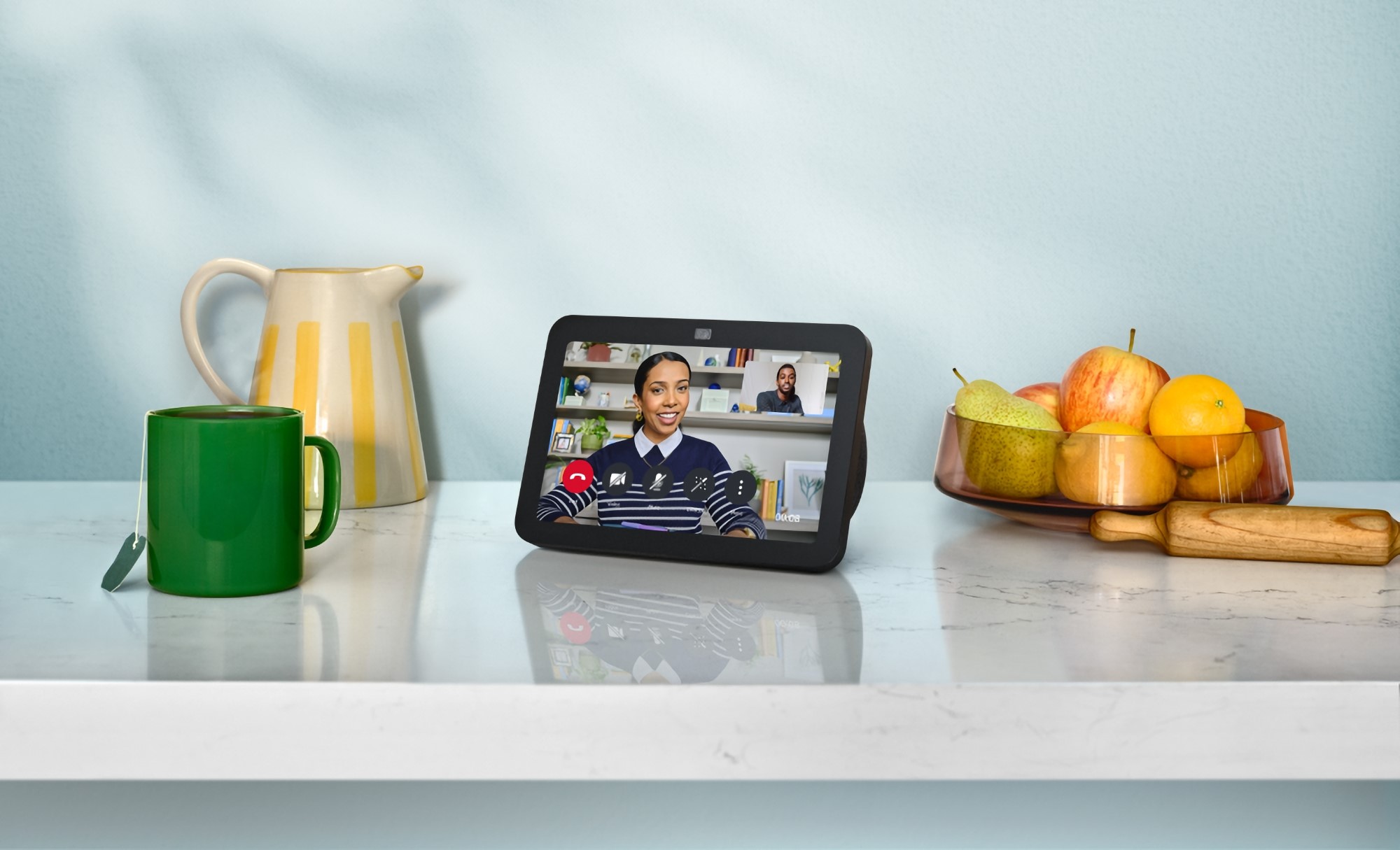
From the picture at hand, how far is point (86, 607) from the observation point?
65 cm

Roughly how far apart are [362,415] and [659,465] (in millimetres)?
331

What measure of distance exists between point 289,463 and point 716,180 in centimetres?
55

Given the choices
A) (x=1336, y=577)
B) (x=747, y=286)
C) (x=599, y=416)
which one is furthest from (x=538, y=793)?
(x=1336, y=577)

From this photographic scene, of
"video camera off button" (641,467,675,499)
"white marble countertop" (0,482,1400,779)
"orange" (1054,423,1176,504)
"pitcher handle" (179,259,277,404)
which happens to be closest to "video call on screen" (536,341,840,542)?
"video camera off button" (641,467,675,499)

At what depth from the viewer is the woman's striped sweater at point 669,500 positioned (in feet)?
2.49

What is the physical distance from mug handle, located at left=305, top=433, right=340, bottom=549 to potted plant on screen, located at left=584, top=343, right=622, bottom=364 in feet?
0.66

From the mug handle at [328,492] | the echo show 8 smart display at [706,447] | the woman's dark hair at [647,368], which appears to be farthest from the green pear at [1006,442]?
the mug handle at [328,492]

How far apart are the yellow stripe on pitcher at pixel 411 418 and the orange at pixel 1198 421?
25.4 inches

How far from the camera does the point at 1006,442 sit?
0.85 meters

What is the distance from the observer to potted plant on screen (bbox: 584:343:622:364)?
82 cm

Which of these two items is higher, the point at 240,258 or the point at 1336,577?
the point at 240,258

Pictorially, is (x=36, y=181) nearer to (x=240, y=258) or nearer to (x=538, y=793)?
(x=240, y=258)

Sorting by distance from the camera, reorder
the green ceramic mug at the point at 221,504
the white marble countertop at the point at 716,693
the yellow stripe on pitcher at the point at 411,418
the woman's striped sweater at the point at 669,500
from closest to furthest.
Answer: the white marble countertop at the point at 716,693 → the green ceramic mug at the point at 221,504 → the woman's striped sweater at the point at 669,500 → the yellow stripe on pitcher at the point at 411,418

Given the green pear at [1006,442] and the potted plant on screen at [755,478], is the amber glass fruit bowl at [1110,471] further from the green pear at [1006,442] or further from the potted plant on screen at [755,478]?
the potted plant on screen at [755,478]
